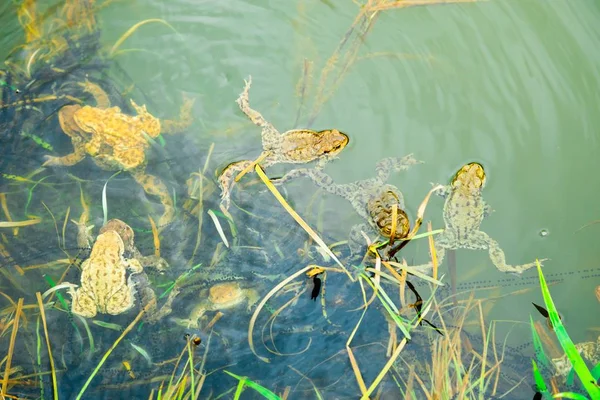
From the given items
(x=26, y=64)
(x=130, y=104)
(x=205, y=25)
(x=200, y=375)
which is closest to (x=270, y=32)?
(x=205, y=25)

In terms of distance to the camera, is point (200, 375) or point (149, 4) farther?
point (149, 4)

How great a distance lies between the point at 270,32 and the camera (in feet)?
10.4

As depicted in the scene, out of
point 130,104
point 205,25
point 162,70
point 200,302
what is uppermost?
point 205,25

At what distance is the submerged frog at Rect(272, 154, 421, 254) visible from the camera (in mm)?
2949

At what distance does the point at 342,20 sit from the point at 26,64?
2007 millimetres

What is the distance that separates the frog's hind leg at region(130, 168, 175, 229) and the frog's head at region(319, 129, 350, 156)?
101 centimetres

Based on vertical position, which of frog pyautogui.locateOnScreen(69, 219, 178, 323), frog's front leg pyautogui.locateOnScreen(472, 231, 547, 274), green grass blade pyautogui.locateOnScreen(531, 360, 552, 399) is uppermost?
frog's front leg pyautogui.locateOnScreen(472, 231, 547, 274)

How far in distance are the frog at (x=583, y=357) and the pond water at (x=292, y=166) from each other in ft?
0.21

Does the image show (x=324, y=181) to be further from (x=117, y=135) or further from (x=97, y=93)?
(x=97, y=93)

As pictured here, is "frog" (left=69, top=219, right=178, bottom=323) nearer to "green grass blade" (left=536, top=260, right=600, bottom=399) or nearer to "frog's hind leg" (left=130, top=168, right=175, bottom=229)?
"frog's hind leg" (left=130, top=168, right=175, bottom=229)

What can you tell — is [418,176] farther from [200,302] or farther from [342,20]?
[200,302]

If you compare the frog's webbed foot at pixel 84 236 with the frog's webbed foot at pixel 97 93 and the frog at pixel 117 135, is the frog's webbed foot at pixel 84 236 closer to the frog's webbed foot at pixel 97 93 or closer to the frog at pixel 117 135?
the frog at pixel 117 135

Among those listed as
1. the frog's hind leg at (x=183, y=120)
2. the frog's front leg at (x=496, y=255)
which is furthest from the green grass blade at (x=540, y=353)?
the frog's hind leg at (x=183, y=120)

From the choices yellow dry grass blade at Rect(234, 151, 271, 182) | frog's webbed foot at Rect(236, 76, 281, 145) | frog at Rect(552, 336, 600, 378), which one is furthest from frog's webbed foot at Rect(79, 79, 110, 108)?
frog at Rect(552, 336, 600, 378)
